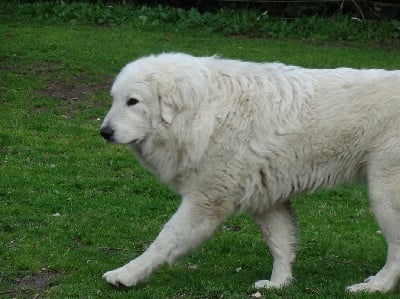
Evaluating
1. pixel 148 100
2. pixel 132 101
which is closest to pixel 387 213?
pixel 148 100

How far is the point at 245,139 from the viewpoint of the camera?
6.07m

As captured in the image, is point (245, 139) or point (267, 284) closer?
point (245, 139)

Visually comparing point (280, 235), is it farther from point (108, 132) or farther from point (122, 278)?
point (108, 132)

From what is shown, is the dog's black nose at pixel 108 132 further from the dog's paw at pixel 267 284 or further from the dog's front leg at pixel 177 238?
the dog's paw at pixel 267 284

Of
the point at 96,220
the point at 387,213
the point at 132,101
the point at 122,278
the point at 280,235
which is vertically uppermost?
the point at 132,101

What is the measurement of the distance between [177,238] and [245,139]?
2.90 feet

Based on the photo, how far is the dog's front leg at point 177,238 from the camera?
6.05 meters

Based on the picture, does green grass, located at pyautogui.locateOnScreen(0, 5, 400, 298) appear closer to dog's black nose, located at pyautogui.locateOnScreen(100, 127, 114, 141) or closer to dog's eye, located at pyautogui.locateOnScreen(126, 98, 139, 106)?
dog's black nose, located at pyautogui.locateOnScreen(100, 127, 114, 141)

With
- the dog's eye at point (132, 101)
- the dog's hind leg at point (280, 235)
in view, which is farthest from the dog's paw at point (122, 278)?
the dog's eye at point (132, 101)

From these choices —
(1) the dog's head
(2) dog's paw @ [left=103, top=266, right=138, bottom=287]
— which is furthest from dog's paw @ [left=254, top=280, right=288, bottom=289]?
(1) the dog's head

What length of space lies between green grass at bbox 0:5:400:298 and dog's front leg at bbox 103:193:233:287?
116 mm

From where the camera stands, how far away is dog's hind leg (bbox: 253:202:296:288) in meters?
6.43

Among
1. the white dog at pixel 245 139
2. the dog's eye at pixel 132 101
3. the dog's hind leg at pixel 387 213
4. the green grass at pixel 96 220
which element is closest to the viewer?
the dog's hind leg at pixel 387 213

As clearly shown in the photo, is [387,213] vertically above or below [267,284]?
above
